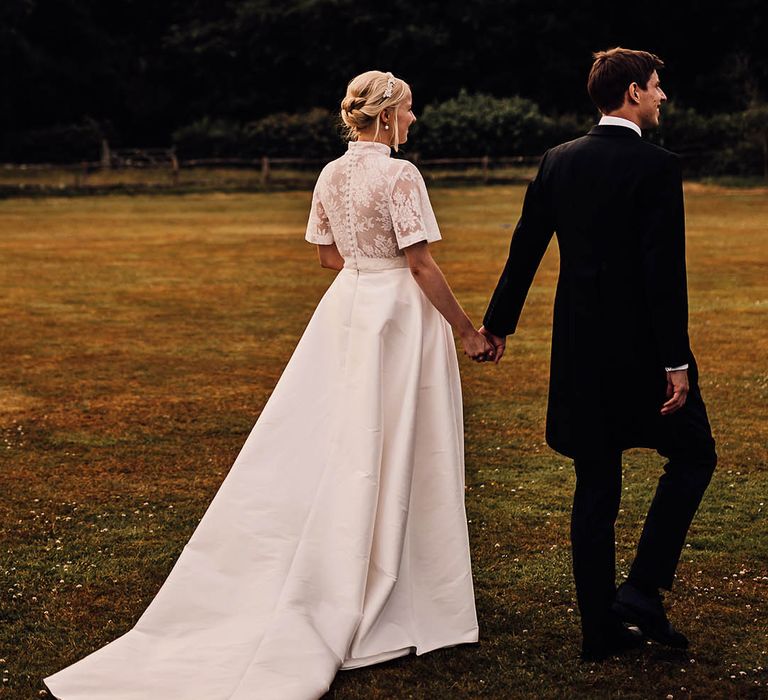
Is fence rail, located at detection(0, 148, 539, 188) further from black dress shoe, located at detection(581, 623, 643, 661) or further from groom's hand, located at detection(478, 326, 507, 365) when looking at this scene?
black dress shoe, located at detection(581, 623, 643, 661)

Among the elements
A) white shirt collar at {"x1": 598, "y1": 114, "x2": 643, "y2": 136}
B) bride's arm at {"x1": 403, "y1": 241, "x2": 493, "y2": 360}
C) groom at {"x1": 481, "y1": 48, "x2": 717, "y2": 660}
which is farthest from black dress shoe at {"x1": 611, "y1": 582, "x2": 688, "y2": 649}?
white shirt collar at {"x1": 598, "y1": 114, "x2": 643, "y2": 136}

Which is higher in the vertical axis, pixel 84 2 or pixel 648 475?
pixel 84 2

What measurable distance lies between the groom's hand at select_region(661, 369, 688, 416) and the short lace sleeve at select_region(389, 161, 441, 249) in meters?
0.96

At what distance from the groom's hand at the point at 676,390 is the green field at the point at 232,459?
3.06 ft

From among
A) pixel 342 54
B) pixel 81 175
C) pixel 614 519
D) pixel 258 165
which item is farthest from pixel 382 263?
pixel 342 54

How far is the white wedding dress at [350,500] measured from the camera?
4.27 meters

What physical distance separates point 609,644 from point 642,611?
7.4 inches

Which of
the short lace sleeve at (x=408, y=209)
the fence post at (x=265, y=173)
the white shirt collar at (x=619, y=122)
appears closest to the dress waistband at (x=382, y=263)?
the short lace sleeve at (x=408, y=209)

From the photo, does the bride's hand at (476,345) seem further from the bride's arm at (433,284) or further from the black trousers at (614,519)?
the black trousers at (614,519)

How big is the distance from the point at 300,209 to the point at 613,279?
2727 centimetres

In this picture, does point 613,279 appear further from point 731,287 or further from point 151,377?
point 731,287

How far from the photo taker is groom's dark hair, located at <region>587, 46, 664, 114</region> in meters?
4.01

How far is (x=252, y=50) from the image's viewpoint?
56.9m

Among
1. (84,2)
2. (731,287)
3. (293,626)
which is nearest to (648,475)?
(293,626)
